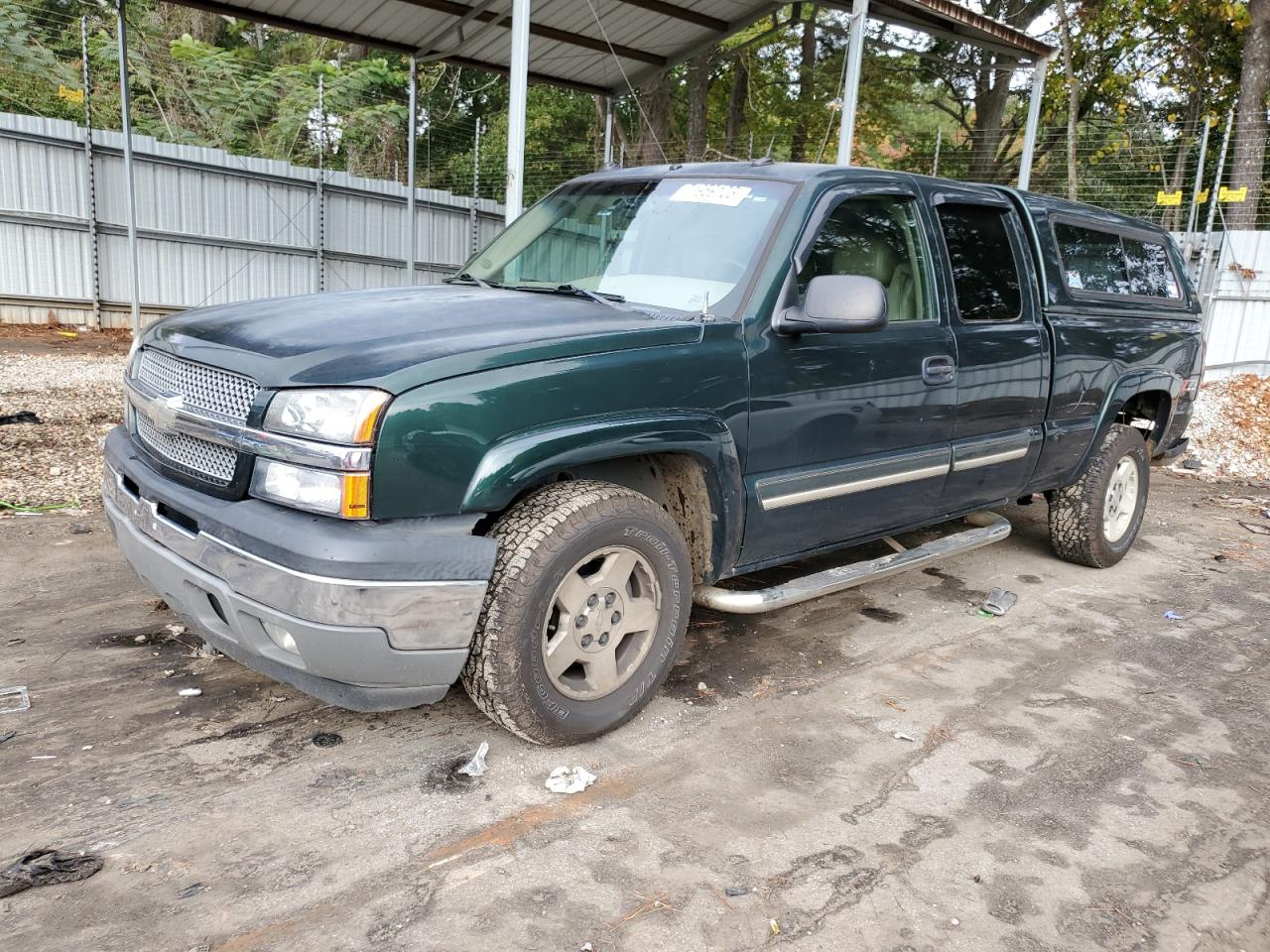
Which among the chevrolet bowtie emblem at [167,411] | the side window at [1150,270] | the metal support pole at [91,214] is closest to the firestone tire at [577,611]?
the chevrolet bowtie emblem at [167,411]

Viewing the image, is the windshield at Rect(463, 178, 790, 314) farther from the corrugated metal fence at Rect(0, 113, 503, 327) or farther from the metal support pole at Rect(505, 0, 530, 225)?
the corrugated metal fence at Rect(0, 113, 503, 327)

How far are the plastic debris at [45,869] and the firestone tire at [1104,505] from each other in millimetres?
4971

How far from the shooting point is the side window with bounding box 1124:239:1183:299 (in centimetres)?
549

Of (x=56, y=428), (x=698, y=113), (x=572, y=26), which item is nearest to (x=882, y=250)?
(x=56, y=428)

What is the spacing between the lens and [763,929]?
2330mm

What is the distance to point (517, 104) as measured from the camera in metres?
7.39

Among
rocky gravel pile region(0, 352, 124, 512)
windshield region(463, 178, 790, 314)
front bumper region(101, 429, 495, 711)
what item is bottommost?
rocky gravel pile region(0, 352, 124, 512)

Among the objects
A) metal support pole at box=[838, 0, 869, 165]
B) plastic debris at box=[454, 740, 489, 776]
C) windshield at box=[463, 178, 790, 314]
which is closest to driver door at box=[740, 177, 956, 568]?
windshield at box=[463, 178, 790, 314]

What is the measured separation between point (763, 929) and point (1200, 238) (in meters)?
12.6

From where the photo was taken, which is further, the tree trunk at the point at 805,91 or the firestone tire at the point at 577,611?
the tree trunk at the point at 805,91

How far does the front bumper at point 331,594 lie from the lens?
2.52m

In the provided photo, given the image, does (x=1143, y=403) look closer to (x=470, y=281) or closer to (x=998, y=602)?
(x=998, y=602)

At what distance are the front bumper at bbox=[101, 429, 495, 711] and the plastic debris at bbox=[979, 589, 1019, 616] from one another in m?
3.11

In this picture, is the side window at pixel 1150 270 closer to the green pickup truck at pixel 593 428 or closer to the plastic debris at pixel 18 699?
the green pickup truck at pixel 593 428
